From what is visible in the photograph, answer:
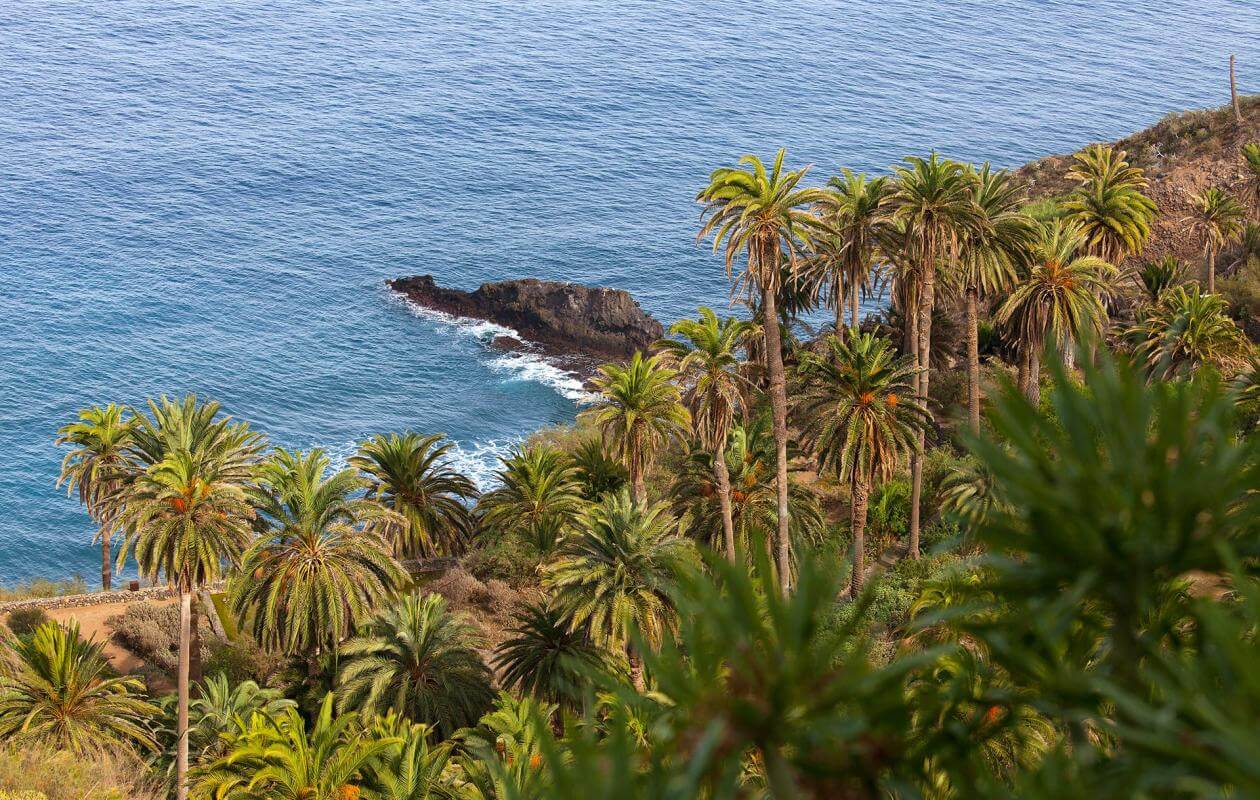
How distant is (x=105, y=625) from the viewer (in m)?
55.1

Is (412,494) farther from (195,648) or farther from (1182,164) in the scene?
(1182,164)

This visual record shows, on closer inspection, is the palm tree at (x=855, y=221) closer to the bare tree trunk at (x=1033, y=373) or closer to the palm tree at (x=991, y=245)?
the palm tree at (x=991, y=245)

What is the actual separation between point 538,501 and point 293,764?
2156 cm

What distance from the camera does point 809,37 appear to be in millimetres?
165500

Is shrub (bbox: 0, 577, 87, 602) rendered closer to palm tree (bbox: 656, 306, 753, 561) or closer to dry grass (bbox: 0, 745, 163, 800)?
dry grass (bbox: 0, 745, 163, 800)

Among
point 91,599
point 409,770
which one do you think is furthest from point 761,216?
point 91,599

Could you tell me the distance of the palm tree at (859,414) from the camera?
43969 millimetres

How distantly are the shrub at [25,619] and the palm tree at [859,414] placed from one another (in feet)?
119

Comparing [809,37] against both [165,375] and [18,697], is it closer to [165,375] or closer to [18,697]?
[165,375]

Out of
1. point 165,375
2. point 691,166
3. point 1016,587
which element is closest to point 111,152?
point 165,375

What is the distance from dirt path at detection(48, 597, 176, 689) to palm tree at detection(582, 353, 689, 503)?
2441cm

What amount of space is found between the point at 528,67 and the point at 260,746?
128982 millimetres

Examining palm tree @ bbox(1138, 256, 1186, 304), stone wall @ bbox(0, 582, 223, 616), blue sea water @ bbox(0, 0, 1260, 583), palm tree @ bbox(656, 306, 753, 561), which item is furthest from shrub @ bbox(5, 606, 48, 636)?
palm tree @ bbox(1138, 256, 1186, 304)

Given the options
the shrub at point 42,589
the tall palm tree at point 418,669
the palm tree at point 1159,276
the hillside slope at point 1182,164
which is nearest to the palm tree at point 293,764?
the tall palm tree at point 418,669
